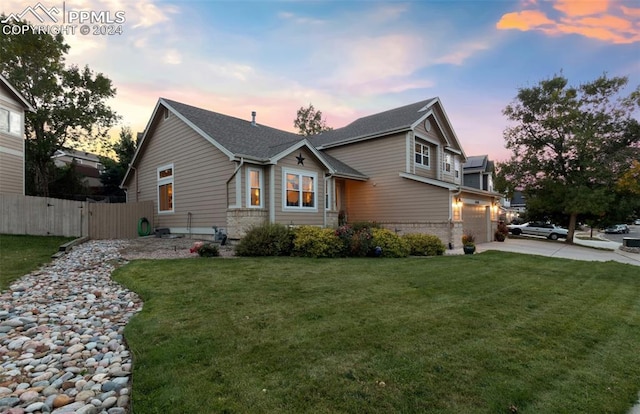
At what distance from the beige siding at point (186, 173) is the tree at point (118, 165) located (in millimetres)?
11053

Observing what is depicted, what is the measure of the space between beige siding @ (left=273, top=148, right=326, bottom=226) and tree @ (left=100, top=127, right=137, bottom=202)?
63.6 feet

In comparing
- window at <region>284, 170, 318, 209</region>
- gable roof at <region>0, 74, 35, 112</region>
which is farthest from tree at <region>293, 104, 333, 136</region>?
gable roof at <region>0, 74, 35, 112</region>

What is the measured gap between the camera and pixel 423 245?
12109 millimetres

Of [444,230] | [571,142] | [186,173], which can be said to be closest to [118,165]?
[186,173]

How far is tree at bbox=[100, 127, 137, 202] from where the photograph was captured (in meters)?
26.2

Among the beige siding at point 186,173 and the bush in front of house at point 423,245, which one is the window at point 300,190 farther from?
the bush in front of house at point 423,245

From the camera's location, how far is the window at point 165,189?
51.2ft

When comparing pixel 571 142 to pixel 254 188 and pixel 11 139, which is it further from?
pixel 11 139

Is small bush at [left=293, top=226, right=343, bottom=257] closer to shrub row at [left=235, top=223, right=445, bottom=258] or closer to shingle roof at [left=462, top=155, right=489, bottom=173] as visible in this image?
shrub row at [left=235, top=223, right=445, bottom=258]

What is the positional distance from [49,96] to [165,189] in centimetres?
1368

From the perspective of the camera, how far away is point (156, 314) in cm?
445

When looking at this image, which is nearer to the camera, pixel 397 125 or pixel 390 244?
pixel 390 244

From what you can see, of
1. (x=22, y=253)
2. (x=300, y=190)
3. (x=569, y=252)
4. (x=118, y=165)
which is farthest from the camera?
(x=118, y=165)

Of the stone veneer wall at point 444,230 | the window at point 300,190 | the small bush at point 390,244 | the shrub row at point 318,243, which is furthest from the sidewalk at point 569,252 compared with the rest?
the window at point 300,190
